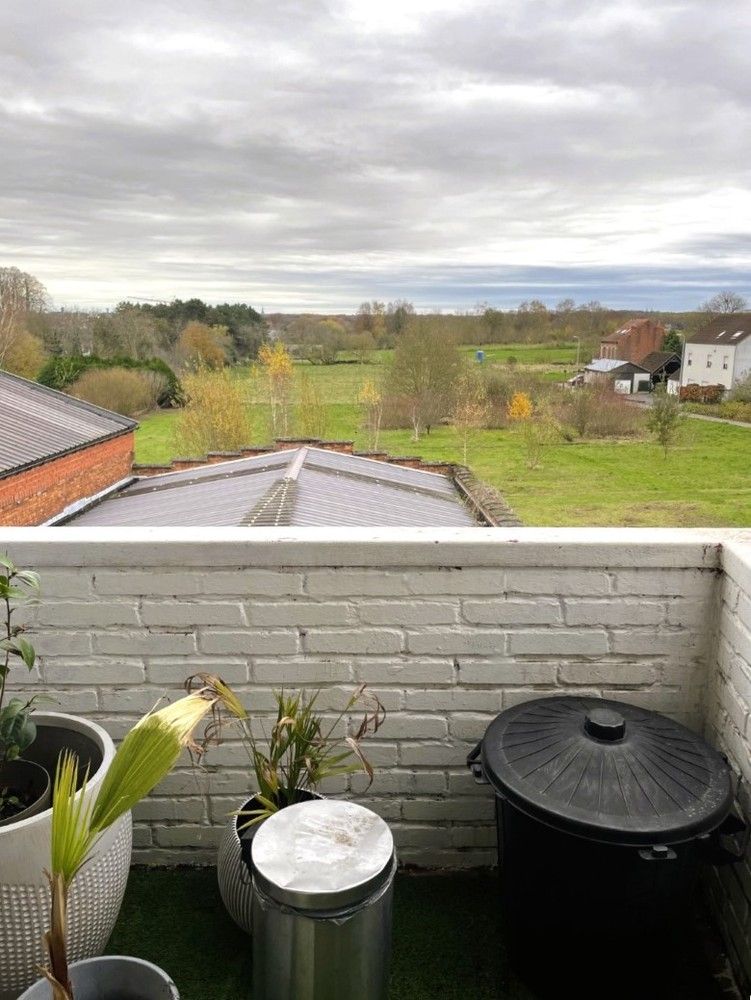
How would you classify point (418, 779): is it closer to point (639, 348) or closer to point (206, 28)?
point (206, 28)

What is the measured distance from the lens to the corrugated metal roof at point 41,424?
39.3ft

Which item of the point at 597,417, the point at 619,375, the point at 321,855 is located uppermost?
the point at 619,375

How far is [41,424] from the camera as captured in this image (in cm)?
1383

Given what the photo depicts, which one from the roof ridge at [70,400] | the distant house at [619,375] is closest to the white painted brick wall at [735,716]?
the roof ridge at [70,400]

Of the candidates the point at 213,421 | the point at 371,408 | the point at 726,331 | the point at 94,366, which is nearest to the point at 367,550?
the point at 213,421

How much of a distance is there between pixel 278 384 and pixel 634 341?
32704 millimetres

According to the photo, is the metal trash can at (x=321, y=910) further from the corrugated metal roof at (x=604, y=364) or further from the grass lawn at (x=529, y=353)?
the corrugated metal roof at (x=604, y=364)

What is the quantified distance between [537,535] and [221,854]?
1.27 meters

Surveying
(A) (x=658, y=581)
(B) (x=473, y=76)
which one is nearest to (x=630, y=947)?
(A) (x=658, y=581)

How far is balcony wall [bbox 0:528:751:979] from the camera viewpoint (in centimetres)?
187

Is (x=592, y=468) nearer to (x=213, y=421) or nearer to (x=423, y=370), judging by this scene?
(x=423, y=370)

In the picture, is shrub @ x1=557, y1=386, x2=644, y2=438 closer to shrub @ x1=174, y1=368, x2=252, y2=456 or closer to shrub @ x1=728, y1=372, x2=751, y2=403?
shrub @ x1=728, y1=372, x2=751, y2=403

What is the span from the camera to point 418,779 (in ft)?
6.79

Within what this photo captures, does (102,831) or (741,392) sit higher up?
(741,392)
